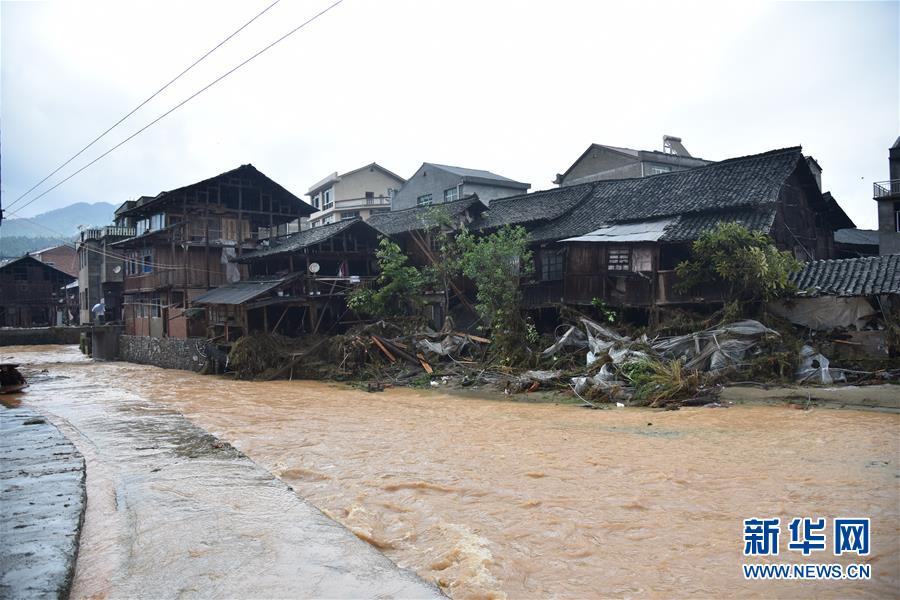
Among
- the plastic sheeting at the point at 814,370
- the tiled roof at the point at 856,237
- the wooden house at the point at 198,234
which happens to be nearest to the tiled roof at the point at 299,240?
the wooden house at the point at 198,234

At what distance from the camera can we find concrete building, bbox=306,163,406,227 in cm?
4894

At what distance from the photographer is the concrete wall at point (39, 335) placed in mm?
40594

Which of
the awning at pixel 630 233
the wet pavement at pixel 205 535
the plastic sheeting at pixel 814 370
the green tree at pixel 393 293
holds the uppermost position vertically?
the awning at pixel 630 233

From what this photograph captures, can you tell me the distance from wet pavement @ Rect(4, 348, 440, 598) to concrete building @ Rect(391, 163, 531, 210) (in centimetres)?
2850

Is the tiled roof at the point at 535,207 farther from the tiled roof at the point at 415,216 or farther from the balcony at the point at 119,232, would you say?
the balcony at the point at 119,232

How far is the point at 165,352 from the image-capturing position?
95.3 feet

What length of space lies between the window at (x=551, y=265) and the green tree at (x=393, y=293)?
518cm

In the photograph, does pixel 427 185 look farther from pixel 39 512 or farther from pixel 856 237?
pixel 39 512

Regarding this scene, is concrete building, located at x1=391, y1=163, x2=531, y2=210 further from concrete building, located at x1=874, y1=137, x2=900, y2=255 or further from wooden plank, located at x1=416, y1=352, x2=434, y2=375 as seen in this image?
concrete building, located at x1=874, y1=137, x2=900, y2=255

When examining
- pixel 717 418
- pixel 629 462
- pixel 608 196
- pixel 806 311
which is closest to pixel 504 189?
pixel 608 196

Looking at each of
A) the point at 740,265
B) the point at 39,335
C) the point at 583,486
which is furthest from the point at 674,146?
the point at 39,335

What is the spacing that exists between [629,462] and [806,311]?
35.9 ft

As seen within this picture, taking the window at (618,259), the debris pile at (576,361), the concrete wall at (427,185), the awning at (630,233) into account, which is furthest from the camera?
the concrete wall at (427,185)

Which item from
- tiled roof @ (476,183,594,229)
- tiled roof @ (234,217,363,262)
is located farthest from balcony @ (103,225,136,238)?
tiled roof @ (476,183,594,229)
